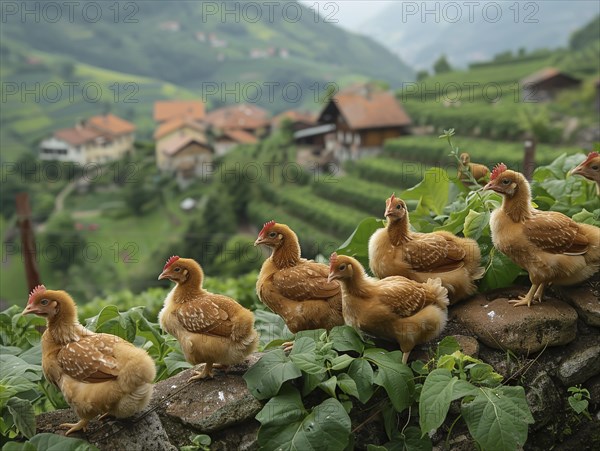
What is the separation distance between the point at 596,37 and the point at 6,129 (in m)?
59.5

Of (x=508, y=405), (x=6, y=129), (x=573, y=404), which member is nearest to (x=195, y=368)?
(x=508, y=405)

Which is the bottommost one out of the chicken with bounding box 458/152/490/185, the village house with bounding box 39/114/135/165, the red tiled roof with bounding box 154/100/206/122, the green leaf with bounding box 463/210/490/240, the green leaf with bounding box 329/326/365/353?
the village house with bounding box 39/114/135/165

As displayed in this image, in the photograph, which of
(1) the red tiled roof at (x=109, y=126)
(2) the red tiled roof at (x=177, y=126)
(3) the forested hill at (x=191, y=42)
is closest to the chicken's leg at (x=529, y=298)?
(2) the red tiled roof at (x=177, y=126)

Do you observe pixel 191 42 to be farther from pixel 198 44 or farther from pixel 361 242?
pixel 361 242

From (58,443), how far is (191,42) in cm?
10466

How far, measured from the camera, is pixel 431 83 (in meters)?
51.9

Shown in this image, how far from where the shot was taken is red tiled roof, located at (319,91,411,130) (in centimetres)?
4156

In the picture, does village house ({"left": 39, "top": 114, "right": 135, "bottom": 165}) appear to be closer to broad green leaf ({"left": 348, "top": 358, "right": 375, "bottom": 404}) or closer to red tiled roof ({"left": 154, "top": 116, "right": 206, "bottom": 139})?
red tiled roof ({"left": 154, "top": 116, "right": 206, "bottom": 139})

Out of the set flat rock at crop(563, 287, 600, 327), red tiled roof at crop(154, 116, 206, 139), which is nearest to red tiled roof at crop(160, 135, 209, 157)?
red tiled roof at crop(154, 116, 206, 139)

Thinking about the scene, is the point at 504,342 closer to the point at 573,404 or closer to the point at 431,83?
the point at 573,404

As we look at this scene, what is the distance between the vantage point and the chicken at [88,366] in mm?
2375

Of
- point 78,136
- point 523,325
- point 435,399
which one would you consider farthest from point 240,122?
point 435,399

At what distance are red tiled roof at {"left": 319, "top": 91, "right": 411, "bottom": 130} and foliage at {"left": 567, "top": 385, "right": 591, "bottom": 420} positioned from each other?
3893 centimetres

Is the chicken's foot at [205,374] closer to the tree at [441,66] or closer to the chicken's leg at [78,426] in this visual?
the chicken's leg at [78,426]
